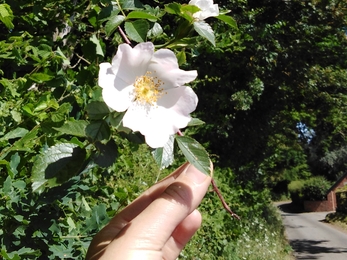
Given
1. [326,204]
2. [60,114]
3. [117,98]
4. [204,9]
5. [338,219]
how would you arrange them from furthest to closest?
[326,204] → [338,219] → [60,114] → [204,9] → [117,98]

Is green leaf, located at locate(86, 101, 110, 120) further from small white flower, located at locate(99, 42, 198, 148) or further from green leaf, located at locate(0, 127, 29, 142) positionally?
green leaf, located at locate(0, 127, 29, 142)

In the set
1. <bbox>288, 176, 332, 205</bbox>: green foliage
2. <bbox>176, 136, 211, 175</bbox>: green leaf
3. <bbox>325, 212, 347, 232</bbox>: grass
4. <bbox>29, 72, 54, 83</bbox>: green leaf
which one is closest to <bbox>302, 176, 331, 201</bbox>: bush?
<bbox>288, 176, 332, 205</bbox>: green foliage

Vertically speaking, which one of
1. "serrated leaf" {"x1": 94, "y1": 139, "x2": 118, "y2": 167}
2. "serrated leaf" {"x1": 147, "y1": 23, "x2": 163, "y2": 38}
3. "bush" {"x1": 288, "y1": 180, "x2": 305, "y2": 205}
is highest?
"serrated leaf" {"x1": 147, "y1": 23, "x2": 163, "y2": 38}

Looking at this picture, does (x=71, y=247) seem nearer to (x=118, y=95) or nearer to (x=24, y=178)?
(x=24, y=178)

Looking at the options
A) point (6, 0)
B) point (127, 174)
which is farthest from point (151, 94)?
point (127, 174)

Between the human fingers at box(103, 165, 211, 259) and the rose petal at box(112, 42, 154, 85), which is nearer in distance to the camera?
the rose petal at box(112, 42, 154, 85)

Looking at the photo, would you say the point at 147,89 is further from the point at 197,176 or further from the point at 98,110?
the point at 197,176

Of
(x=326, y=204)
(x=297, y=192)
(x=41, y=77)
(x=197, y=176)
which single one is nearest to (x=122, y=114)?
(x=197, y=176)
